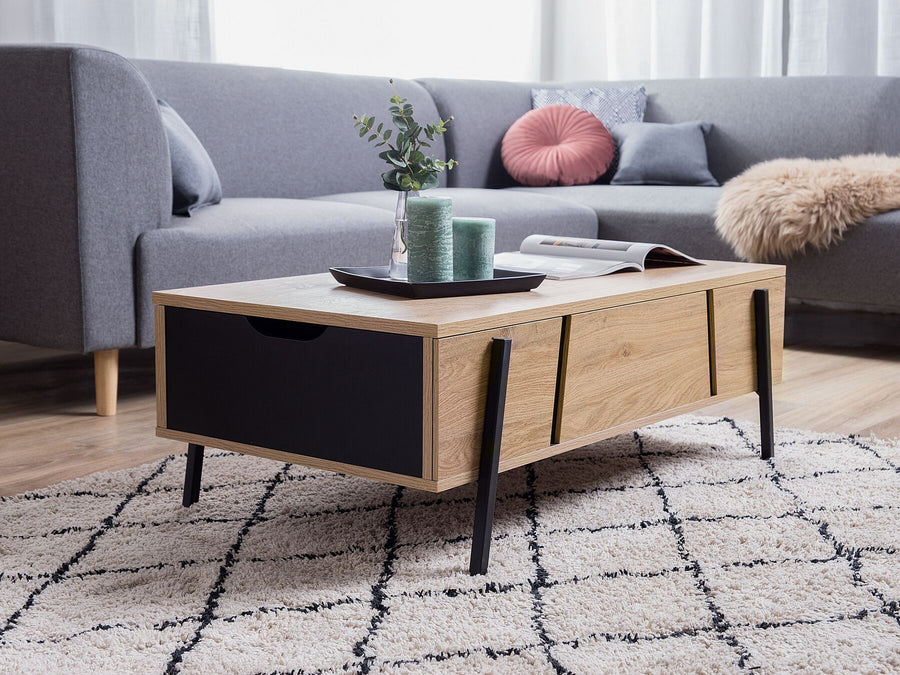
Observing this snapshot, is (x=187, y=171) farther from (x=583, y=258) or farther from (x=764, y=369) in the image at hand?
(x=764, y=369)

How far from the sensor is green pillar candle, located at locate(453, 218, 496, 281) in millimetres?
1654

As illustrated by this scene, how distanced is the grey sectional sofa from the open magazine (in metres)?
0.79

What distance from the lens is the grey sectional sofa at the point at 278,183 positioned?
2281 millimetres

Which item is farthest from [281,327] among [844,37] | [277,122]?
[844,37]

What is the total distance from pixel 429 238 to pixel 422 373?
1.06 ft

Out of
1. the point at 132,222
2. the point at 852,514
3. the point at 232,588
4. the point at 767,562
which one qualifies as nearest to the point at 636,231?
the point at 132,222

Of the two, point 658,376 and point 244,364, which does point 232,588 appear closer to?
point 244,364

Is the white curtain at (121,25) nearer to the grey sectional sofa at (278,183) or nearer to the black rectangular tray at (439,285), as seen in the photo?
the grey sectional sofa at (278,183)

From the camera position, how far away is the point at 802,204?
121 inches

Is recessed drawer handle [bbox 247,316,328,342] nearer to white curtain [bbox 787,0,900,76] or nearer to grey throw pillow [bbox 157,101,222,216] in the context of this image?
grey throw pillow [bbox 157,101,222,216]

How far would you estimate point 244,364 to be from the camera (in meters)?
1.50

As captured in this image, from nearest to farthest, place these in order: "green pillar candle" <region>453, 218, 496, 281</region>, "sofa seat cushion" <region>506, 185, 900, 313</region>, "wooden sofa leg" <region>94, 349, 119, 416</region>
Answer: "green pillar candle" <region>453, 218, 496, 281</region>, "wooden sofa leg" <region>94, 349, 119, 416</region>, "sofa seat cushion" <region>506, 185, 900, 313</region>

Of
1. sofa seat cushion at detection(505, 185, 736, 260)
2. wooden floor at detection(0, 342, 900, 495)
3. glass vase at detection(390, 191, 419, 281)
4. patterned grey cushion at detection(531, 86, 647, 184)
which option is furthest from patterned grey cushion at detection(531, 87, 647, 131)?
glass vase at detection(390, 191, 419, 281)

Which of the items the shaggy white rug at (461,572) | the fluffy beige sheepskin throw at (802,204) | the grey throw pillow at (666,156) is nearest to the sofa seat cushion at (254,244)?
the shaggy white rug at (461,572)
